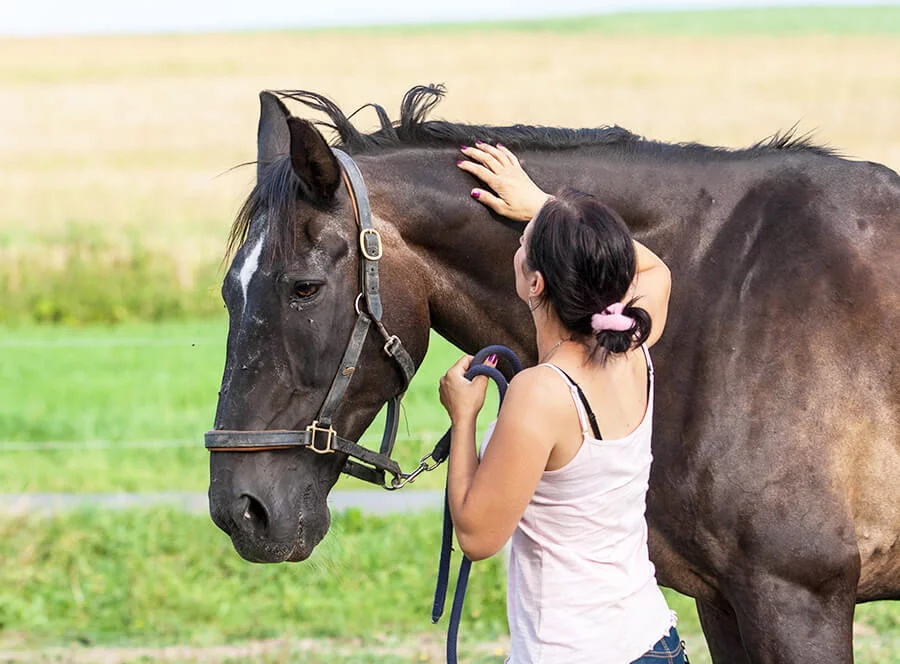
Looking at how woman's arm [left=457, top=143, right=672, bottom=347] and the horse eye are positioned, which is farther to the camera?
woman's arm [left=457, top=143, right=672, bottom=347]

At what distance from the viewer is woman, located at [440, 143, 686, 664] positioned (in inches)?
95.7

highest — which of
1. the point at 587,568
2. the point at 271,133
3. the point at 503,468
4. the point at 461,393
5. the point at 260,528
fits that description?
the point at 271,133

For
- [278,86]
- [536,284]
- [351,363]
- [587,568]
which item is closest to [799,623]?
[587,568]

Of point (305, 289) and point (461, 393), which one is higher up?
point (305, 289)

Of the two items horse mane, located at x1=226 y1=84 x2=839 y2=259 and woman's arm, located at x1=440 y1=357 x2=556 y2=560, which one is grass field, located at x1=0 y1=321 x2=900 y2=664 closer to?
horse mane, located at x1=226 y1=84 x2=839 y2=259

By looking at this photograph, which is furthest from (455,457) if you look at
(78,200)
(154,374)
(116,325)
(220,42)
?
(220,42)

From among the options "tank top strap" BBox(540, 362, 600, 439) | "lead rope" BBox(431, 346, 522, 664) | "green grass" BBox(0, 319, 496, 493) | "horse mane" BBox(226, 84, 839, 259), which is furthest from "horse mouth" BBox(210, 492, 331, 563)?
"green grass" BBox(0, 319, 496, 493)

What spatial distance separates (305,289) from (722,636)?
1.58 m

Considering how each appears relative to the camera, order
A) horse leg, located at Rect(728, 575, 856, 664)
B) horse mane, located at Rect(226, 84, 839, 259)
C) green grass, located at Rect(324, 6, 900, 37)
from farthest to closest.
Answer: green grass, located at Rect(324, 6, 900, 37), horse mane, located at Rect(226, 84, 839, 259), horse leg, located at Rect(728, 575, 856, 664)

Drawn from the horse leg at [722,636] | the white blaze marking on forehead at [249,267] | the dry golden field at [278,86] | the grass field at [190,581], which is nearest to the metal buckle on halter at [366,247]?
the white blaze marking on forehead at [249,267]

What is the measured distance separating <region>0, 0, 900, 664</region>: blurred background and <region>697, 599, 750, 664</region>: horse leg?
3.66 feet

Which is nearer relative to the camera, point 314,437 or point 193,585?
point 314,437

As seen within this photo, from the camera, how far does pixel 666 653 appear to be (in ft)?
8.51

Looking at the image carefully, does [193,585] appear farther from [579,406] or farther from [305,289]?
[579,406]
